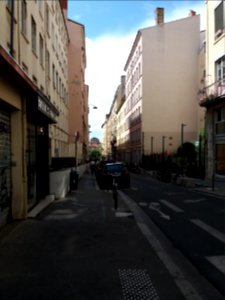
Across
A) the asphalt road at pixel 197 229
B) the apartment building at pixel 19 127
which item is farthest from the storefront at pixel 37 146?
the asphalt road at pixel 197 229

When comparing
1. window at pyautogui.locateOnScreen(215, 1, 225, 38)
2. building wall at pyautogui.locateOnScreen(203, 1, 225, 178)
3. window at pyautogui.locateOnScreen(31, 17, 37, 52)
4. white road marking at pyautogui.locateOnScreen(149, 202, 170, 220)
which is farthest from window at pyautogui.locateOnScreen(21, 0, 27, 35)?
window at pyautogui.locateOnScreen(215, 1, 225, 38)

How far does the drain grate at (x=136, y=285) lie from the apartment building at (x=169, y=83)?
1971 inches

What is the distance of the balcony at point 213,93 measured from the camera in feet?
98.8

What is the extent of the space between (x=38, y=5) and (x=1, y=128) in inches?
580

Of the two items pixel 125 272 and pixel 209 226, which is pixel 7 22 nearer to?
pixel 209 226

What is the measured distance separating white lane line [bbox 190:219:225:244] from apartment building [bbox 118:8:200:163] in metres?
44.6

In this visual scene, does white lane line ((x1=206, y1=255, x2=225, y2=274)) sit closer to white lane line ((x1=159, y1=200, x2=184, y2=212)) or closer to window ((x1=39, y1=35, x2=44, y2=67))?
white lane line ((x1=159, y1=200, x2=184, y2=212))

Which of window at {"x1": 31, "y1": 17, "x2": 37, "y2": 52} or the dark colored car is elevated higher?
window at {"x1": 31, "y1": 17, "x2": 37, "y2": 52}

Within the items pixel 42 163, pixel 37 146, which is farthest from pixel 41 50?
pixel 37 146

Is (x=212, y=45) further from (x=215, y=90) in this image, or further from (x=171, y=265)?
(x=171, y=265)

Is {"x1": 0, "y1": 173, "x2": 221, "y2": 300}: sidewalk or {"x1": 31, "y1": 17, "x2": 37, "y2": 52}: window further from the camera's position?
{"x1": 31, "y1": 17, "x2": 37, "y2": 52}: window

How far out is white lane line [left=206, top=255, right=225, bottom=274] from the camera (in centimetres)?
695

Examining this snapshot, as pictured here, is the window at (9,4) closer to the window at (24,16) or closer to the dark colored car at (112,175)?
the window at (24,16)

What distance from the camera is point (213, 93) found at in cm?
3145
